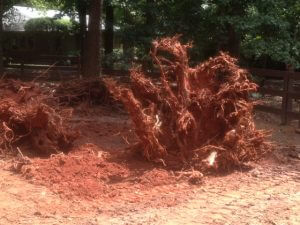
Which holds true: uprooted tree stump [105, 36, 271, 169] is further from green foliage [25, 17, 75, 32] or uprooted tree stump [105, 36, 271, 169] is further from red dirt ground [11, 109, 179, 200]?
green foliage [25, 17, 75, 32]

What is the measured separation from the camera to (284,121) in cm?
1099

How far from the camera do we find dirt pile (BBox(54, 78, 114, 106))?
451 inches

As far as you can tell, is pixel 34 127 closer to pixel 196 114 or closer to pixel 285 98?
pixel 196 114

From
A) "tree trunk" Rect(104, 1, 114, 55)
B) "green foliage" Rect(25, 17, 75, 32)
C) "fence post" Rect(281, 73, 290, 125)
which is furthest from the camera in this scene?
"green foliage" Rect(25, 17, 75, 32)

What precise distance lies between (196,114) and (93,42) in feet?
26.8

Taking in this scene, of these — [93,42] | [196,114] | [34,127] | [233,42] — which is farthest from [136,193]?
[93,42]

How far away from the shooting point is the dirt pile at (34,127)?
748cm

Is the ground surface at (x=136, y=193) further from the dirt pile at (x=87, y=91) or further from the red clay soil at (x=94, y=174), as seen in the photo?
the dirt pile at (x=87, y=91)

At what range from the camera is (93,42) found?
48.1 ft

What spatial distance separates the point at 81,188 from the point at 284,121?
6312 mm

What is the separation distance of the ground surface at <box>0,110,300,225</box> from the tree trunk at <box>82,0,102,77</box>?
7.29 m

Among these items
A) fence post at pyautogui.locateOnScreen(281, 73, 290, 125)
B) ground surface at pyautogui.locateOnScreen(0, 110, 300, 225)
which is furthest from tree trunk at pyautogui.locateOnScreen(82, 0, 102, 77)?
ground surface at pyautogui.locateOnScreen(0, 110, 300, 225)

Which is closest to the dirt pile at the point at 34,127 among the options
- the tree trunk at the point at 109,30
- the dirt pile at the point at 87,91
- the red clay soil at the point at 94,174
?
the red clay soil at the point at 94,174

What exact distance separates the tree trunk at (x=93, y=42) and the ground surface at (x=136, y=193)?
7287 millimetres
